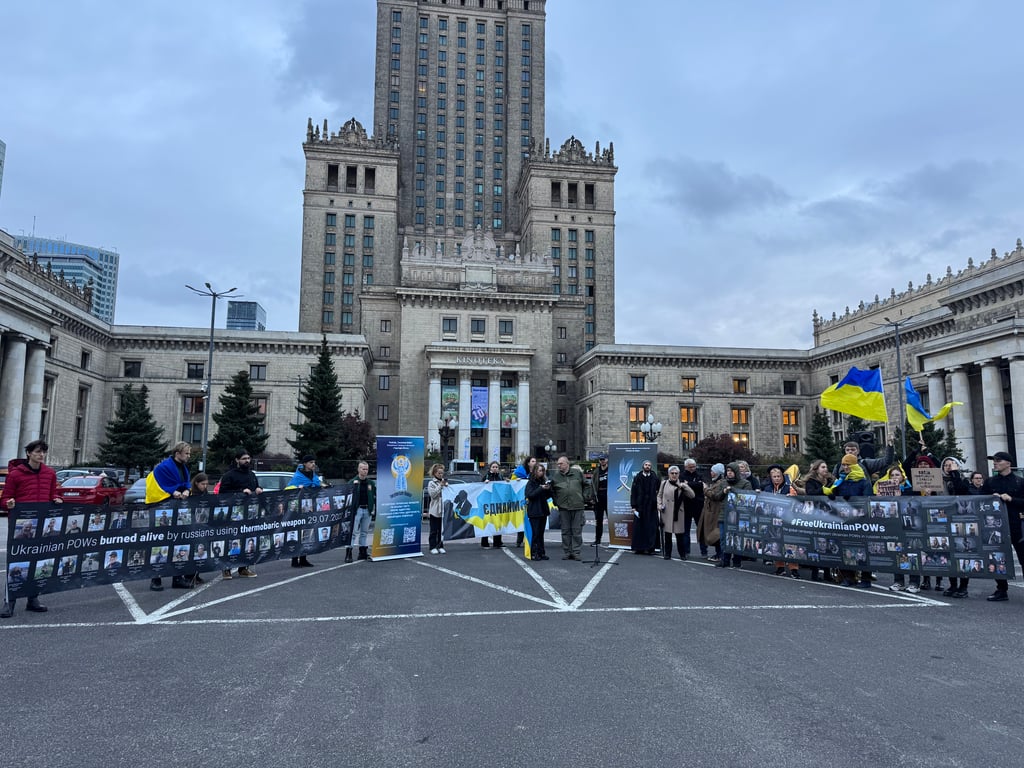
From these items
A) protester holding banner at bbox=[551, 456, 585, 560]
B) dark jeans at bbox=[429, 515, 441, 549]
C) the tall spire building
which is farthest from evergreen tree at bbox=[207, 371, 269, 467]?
protester holding banner at bbox=[551, 456, 585, 560]

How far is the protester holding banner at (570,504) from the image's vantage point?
524 inches

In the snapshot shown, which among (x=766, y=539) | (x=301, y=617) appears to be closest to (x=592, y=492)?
(x=766, y=539)

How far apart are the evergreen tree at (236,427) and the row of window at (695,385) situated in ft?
114

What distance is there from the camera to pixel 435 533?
14.5 metres

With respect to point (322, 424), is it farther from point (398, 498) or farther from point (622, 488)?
point (622, 488)

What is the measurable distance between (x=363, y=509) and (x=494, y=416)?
47111 mm

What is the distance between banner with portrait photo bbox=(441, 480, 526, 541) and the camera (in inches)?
598

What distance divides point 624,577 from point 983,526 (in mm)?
5663

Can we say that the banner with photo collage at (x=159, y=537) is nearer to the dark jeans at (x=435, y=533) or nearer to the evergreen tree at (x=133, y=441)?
the dark jeans at (x=435, y=533)

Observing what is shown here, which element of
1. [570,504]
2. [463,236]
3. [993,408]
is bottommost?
[570,504]

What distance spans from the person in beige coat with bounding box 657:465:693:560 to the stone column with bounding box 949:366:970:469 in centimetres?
3822

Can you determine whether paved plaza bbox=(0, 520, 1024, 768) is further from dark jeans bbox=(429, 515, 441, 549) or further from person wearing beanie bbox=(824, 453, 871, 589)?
dark jeans bbox=(429, 515, 441, 549)

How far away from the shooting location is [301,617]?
26.1 feet

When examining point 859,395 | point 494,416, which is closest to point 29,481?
point 859,395
